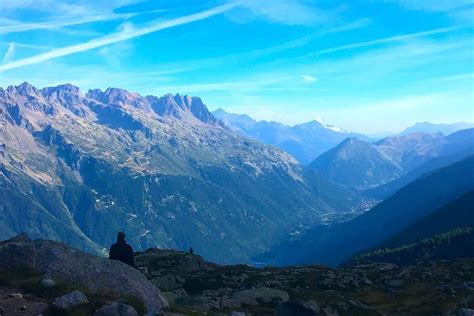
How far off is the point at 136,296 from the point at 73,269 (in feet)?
22.2

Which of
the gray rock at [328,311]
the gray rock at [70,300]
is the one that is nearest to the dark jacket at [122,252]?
the gray rock at [70,300]

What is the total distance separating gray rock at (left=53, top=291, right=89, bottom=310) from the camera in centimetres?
3434

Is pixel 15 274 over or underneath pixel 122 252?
over

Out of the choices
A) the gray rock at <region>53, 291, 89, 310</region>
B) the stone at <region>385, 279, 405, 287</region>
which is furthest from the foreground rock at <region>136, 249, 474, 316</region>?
the gray rock at <region>53, 291, 89, 310</region>


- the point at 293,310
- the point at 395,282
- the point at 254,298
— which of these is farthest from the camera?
the point at 395,282

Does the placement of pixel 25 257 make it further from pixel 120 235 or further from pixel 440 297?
pixel 440 297

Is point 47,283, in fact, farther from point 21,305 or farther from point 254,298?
point 254,298

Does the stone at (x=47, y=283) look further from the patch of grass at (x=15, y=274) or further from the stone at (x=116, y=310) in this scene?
the stone at (x=116, y=310)

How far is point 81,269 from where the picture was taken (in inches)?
1645

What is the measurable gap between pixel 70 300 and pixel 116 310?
3714 mm

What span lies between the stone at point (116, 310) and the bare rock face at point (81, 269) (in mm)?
4550

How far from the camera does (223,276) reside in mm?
87188

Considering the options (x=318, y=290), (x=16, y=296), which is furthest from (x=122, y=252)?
(x=318, y=290)

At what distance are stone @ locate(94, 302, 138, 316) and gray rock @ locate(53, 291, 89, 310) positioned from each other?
1.64 m
